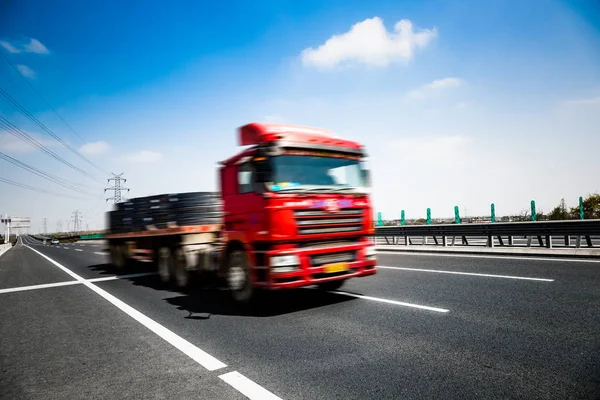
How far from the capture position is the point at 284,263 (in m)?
5.49

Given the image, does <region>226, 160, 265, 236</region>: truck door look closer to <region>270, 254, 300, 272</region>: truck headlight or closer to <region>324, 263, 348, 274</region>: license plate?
<region>270, 254, 300, 272</region>: truck headlight

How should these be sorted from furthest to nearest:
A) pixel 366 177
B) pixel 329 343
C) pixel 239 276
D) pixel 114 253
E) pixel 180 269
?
1. pixel 114 253
2. pixel 180 269
3. pixel 366 177
4. pixel 239 276
5. pixel 329 343

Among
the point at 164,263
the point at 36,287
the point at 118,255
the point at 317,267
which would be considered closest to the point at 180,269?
the point at 164,263

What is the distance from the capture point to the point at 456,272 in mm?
8445

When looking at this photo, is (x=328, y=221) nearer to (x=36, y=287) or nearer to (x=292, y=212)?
(x=292, y=212)

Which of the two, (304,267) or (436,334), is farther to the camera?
(304,267)

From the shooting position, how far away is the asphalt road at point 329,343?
313 cm

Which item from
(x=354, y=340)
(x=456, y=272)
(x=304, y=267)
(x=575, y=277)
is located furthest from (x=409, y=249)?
(x=354, y=340)

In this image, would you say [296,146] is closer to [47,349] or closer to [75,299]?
[47,349]

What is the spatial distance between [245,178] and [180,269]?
11.8 ft

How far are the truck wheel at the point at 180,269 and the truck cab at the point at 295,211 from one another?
7.11ft

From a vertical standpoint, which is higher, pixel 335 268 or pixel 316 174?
pixel 316 174

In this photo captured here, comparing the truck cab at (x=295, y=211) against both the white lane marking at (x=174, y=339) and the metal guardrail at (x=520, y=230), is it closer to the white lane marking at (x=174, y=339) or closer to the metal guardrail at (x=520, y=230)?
the white lane marking at (x=174, y=339)

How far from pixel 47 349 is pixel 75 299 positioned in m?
3.66
